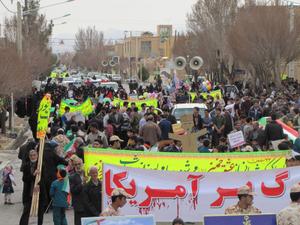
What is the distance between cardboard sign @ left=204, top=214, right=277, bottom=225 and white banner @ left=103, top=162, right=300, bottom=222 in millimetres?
3450

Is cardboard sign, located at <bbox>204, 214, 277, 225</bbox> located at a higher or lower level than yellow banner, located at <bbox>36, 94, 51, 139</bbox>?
lower

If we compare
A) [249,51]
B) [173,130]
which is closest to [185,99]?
[249,51]

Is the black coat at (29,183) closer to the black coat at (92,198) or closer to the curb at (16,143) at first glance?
the black coat at (92,198)

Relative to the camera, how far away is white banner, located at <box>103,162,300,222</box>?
11492 millimetres

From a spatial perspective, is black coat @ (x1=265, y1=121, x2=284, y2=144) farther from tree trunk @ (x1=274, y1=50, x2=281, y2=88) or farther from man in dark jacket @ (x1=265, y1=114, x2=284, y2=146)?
tree trunk @ (x1=274, y1=50, x2=281, y2=88)

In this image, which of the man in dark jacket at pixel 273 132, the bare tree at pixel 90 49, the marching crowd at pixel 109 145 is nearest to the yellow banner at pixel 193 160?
the marching crowd at pixel 109 145

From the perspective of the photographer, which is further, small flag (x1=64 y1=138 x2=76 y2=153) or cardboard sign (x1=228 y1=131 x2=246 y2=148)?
cardboard sign (x1=228 y1=131 x2=246 y2=148)

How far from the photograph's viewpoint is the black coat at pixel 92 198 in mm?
10422

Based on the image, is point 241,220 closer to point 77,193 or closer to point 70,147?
point 77,193

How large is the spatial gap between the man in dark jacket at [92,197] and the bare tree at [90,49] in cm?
14271

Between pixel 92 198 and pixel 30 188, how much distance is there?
2260mm

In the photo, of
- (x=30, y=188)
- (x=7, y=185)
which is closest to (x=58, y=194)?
(x=30, y=188)

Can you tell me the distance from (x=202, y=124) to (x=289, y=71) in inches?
1907

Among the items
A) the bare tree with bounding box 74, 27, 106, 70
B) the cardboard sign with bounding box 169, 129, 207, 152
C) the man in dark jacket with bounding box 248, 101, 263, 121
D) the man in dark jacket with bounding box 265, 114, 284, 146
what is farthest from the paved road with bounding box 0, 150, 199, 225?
the bare tree with bounding box 74, 27, 106, 70
